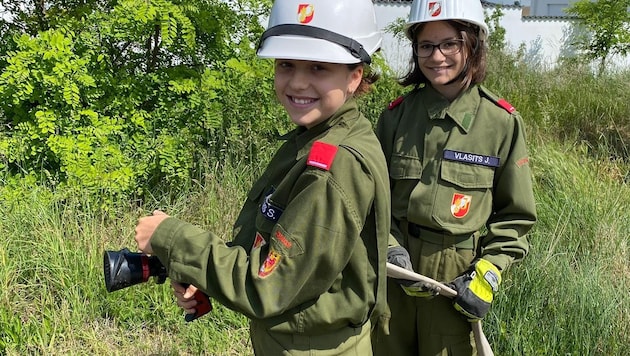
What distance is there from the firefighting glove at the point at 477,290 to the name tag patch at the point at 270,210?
2.82ft

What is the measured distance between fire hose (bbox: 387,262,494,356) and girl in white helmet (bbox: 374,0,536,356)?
0.05 metres

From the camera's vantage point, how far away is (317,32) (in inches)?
58.2

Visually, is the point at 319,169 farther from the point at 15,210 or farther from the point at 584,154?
the point at 584,154

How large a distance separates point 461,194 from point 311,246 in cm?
97

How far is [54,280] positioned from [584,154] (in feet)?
14.2

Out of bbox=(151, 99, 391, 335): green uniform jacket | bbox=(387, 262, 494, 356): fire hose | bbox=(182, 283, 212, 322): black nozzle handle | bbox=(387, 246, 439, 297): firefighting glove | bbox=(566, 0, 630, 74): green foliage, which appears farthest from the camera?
bbox=(566, 0, 630, 74): green foliage

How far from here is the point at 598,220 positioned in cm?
378

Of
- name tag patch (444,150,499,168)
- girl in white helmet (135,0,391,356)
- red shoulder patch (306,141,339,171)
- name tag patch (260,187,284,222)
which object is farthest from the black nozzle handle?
name tag patch (444,150,499,168)

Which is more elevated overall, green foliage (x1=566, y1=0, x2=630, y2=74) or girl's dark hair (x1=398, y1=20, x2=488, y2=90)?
green foliage (x1=566, y1=0, x2=630, y2=74)

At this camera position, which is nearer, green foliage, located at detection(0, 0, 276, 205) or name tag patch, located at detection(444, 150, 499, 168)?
name tag patch, located at detection(444, 150, 499, 168)

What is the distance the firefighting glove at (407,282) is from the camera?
6.55ft

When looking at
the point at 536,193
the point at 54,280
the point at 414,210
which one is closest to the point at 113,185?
the point at 54,280

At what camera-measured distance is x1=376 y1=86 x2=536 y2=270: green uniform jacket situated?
7.13ft

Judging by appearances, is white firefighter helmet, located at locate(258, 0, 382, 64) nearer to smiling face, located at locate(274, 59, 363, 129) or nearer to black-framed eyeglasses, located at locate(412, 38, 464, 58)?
smiling face, located at locate(274, 59, 363, 129)
